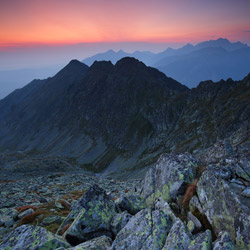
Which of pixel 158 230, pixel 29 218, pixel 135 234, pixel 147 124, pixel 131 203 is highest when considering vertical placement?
pixel 158 230

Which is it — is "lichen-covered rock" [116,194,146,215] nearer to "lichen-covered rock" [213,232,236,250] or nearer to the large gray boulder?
the large gray boulder

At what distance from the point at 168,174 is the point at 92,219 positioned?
7709 mm

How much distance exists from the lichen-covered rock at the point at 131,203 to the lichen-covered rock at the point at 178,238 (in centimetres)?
669

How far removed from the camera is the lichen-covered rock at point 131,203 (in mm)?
16766

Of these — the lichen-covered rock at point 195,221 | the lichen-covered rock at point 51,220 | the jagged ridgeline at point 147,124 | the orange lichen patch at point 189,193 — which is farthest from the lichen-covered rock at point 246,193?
the jagged ridgeline at point 147,124

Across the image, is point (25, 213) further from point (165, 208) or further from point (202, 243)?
point (202, 243)

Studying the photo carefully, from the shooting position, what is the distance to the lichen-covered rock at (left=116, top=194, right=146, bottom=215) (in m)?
16.8

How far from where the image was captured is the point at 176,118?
13488 cm

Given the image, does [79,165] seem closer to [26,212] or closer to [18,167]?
[18,167]

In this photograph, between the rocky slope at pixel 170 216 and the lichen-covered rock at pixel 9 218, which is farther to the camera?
the lichen-covered rock at pixel 9 218

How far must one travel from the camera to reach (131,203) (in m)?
17.2

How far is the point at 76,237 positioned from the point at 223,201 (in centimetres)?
1038

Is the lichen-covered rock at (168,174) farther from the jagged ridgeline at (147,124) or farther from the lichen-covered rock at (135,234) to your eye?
the jagged ridgeline at (147,124)

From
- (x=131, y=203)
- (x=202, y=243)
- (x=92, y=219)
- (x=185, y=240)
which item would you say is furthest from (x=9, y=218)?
(x=202, y=243)
